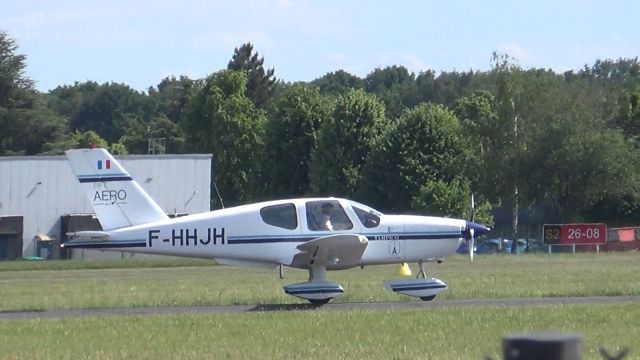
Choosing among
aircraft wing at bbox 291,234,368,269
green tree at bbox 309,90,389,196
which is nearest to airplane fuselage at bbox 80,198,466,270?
aircraft wing at bbox 291,234,368,269

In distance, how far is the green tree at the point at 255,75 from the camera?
122m

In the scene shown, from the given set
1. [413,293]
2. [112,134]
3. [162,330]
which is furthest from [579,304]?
[112,134]

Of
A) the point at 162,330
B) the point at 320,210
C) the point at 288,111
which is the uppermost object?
the point at 288,111

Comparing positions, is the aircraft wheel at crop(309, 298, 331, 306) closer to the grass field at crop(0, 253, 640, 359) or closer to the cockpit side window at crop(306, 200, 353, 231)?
the grass field at crop(0, 253, 640, 359)

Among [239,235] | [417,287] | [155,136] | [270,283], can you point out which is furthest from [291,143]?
[417,287]

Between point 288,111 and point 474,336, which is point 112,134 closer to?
point 288,111

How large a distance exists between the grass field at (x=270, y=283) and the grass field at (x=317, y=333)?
13.4 ft

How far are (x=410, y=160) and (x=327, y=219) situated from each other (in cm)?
4903

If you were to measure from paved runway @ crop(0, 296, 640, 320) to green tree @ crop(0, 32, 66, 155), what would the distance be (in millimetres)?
67612

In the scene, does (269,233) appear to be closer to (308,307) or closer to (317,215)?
(317,215)

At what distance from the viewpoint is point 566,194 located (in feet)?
210

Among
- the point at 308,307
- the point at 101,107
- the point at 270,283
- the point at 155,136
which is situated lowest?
the point at 270,283

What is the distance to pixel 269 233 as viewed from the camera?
2008cm

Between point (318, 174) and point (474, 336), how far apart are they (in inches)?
2356
